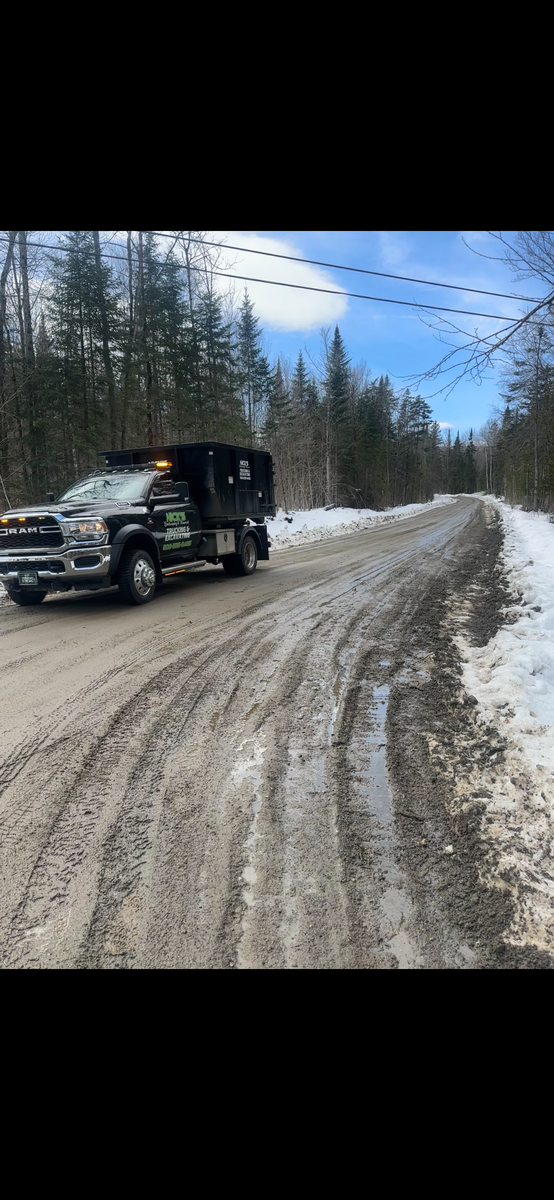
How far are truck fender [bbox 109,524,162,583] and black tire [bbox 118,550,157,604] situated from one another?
12 centimetres

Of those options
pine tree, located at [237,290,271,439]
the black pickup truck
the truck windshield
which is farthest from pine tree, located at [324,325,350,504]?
the truck windshield

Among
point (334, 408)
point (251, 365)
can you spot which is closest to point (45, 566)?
point (251, 365)

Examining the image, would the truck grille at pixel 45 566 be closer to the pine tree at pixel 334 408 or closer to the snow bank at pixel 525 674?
the snow bank at pixel 525 674

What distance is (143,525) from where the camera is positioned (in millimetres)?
7547

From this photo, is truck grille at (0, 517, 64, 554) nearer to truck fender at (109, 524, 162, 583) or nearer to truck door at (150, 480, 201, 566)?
truck fender at (109, 524, 162, 583)

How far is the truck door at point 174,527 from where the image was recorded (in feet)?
26.2

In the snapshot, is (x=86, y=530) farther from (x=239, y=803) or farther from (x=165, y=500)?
(x=239, y=803)

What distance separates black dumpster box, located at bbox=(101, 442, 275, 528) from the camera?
950 centimetres

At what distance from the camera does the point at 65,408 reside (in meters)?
18.9

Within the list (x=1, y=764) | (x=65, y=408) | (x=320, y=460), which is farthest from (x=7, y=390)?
(x=320, y=460)
